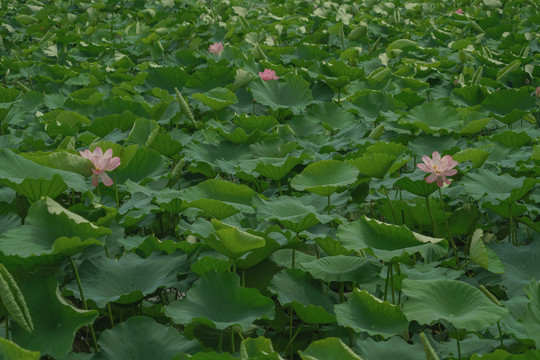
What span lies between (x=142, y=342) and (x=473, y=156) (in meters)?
1.12

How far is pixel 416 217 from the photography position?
1754 mm

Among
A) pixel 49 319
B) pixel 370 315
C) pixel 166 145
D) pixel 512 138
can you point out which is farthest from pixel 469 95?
pixel 49 319

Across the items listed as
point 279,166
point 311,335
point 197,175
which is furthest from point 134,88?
point 311,335

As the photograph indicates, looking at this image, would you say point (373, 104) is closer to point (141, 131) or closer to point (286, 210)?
point (141, 131)

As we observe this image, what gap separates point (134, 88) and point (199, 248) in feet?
4.89

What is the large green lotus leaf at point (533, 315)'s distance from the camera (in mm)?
1150

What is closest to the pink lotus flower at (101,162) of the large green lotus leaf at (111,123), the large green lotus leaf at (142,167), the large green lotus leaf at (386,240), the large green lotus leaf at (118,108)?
the large green lotus leaf at (142,167)

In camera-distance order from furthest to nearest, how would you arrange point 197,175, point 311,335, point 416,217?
point 197,175 → point 416,217 → point 311,335

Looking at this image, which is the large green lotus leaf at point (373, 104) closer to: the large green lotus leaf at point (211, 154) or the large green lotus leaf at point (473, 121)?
the large green lotus leaf at point (473, 121)

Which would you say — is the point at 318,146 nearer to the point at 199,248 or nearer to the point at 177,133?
the point at 177,133

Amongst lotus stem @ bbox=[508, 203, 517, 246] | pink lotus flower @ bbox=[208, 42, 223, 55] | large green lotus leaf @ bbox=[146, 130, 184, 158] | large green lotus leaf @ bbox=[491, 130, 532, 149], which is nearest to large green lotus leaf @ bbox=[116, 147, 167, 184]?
large green lotus leaf @ bbox=[146, 130, 184, 158]

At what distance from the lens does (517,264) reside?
156 cm

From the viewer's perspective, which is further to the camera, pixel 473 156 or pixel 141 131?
pixel 141 131

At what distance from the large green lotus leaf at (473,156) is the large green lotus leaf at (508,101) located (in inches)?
28.8
